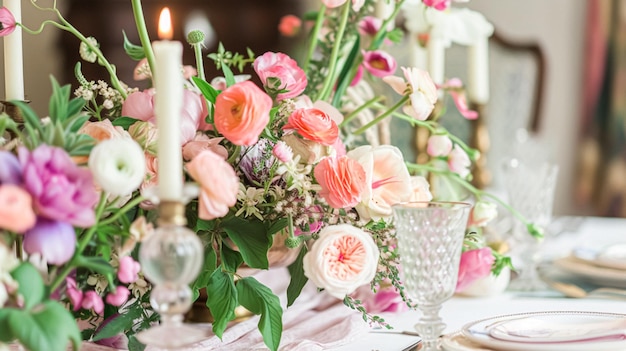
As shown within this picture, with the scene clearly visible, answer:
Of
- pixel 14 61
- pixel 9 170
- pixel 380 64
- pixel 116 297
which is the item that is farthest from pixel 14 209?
pixel 380 64

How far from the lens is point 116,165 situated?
2.21 ft

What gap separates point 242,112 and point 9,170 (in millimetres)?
240

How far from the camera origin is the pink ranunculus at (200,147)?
905mm

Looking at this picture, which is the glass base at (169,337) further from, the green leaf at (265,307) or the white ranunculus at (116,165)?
the green leaf at (265,307)

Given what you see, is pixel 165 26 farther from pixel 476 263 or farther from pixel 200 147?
pixel 476 263

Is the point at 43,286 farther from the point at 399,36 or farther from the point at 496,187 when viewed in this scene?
the point at 496,187

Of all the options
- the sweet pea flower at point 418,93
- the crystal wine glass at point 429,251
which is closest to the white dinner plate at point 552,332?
the crystal wine glass at point 429,251

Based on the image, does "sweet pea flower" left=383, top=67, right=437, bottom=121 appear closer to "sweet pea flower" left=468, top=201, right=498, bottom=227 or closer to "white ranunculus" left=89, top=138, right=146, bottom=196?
"sweet pea flower" left=468, top=201, right=498, bottom=227

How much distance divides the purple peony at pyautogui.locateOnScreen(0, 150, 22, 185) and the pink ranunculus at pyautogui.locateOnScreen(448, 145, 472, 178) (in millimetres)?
679

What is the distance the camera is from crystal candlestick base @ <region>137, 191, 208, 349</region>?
2.10 feet

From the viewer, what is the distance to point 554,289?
133 cm

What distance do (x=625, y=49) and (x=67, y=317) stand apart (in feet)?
12.9

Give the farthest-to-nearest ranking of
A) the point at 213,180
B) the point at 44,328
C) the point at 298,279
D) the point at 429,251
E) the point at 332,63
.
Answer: the point at 332,63
the point at 298,279
the point at 429,251
the point at 213,180
the point at 44,328

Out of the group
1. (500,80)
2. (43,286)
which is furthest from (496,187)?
(43,286)
